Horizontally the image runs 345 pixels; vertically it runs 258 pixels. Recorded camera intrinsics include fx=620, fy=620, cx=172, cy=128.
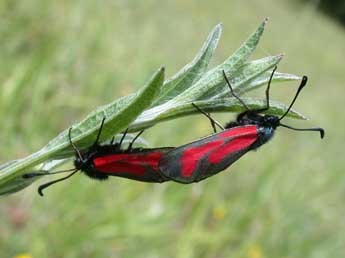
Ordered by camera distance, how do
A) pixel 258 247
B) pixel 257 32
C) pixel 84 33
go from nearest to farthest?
1. pixel 257 32
2. pixel 258 247
3. pixel 84 33

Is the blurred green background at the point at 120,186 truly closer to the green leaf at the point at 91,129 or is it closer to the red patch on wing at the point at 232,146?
the red patch on wing at the point at 232,146

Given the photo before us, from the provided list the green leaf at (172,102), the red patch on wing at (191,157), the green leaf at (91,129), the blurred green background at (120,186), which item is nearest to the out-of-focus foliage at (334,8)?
the blurred green background at (120,186)

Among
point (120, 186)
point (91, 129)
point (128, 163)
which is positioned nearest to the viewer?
point (91, 129)

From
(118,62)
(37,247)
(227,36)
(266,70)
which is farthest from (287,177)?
(227,36)

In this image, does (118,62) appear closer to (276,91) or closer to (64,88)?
(64,88)

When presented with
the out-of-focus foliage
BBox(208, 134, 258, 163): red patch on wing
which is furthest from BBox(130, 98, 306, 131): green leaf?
the out-of-focus foliage

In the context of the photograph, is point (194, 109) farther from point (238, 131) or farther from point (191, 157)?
point (238, 131)

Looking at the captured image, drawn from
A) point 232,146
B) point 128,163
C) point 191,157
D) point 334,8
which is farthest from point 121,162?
point 334,8
